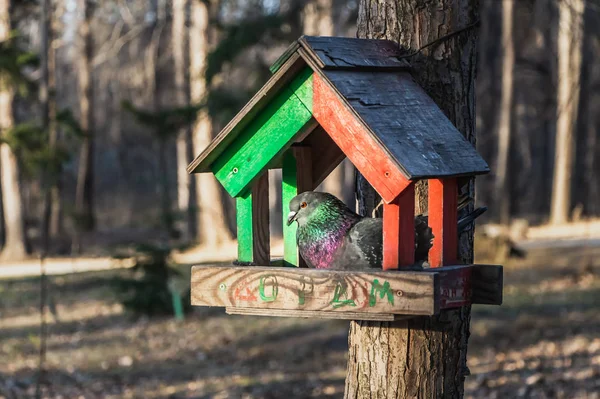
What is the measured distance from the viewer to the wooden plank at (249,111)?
302cm

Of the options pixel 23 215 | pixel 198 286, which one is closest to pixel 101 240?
pixel 23 215

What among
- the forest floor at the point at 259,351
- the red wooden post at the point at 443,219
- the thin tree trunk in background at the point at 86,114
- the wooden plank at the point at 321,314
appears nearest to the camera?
the wooden plank at the point at 321,314

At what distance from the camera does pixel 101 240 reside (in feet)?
79.2

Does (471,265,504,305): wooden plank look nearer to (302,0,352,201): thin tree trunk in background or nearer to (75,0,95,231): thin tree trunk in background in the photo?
(302,0,352,201): thin tree trunk in background

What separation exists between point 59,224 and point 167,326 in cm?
1241

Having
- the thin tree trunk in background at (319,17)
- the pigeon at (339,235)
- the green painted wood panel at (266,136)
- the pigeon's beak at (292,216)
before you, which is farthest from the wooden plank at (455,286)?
the thin tree trunk in background at (319,17)

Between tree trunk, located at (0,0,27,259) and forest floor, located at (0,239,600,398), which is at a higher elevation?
tree trunk, located at (0,0,27,259)

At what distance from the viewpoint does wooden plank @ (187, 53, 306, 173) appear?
302cm

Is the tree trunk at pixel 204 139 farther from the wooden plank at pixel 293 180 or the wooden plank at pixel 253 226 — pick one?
the wooden plank at pixel 253 226

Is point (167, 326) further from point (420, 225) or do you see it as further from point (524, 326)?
point (420, 225)

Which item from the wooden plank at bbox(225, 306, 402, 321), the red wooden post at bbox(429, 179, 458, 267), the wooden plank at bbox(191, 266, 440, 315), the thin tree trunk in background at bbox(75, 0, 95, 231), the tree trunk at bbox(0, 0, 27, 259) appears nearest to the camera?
the wooden plank at bbox(191, 266, 440, 315)

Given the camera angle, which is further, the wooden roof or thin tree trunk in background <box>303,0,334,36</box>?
thin tree trunk in background <box>303,0,334,36</box>

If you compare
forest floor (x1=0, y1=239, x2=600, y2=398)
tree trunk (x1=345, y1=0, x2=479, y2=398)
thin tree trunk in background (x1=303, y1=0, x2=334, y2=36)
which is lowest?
forest floor (x1=0, y1=239, x2=600, y2=398)

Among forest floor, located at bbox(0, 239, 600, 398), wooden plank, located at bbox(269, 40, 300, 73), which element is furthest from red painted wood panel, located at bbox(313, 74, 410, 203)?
forest floor, located at bbox(0, 239, 600, 398)
